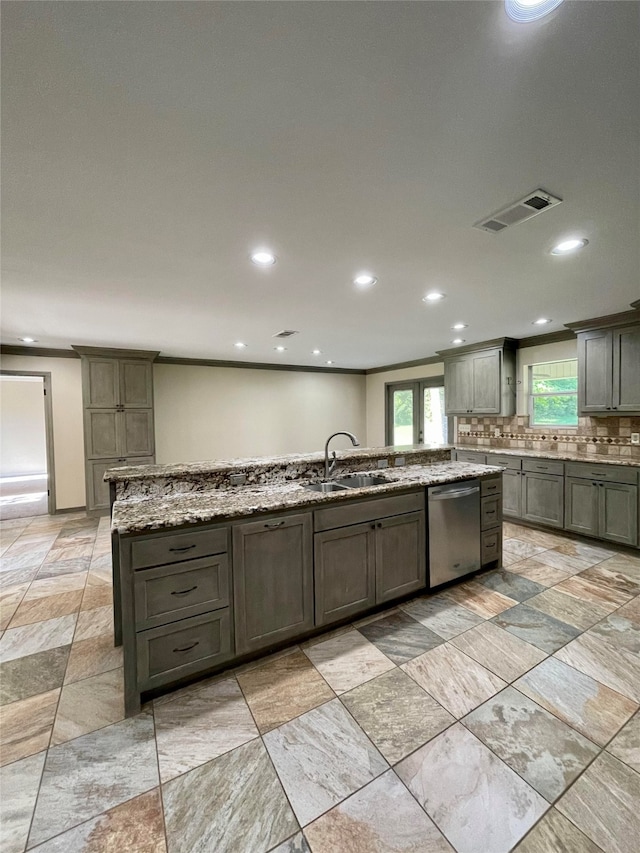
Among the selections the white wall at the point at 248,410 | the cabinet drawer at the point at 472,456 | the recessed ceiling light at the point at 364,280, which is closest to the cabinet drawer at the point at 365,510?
the recessed ceiling light at the point at 364,280

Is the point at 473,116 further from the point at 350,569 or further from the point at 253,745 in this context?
the point at 253,745

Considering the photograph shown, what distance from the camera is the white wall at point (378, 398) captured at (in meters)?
7.11

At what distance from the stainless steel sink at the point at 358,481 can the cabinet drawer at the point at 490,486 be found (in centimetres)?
97

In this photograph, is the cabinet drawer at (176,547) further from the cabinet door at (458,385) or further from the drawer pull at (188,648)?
the cabinet door at (458,385)

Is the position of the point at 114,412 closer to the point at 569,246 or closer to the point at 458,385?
the point at 458,385

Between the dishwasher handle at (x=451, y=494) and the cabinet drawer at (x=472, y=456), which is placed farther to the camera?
the cabinet drawer at (x=472, y=456)

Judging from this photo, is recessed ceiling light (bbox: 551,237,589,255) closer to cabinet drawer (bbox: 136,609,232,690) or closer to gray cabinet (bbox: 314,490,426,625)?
gray cabinet (bbox: 314,490,426,625)

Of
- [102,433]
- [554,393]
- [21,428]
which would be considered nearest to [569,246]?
[554,393]

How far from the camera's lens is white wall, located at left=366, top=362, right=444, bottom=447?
23.3 feet

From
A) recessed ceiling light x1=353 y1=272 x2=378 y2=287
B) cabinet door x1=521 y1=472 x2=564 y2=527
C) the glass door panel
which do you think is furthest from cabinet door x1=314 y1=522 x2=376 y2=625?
the glass door panel

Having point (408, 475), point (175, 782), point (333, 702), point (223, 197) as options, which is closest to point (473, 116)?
point (223, 197)

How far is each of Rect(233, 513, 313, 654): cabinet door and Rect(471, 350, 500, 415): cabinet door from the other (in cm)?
391

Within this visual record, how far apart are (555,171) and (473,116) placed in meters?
0.56

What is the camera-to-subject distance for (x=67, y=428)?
17.5 feet
